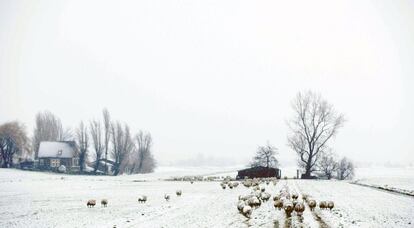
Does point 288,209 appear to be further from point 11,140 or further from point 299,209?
point 11,140

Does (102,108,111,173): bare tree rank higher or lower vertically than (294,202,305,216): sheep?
higher

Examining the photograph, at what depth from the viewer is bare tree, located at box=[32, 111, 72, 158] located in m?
105

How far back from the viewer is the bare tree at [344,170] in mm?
92312

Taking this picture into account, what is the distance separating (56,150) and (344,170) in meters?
73.0

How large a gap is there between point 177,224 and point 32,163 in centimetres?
9133

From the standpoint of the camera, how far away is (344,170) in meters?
92.2

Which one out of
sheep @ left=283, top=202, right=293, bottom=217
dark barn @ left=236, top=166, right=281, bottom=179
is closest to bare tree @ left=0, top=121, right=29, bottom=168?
dark barn @ left=236, top=166, right=281, bottom=179

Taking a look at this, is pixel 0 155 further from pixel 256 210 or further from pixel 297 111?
pixel 256 210

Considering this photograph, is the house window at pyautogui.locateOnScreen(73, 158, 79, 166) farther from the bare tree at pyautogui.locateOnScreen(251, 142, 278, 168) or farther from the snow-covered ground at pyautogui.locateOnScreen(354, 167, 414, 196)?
the snow-covered ground at pyautogui.locateOnScreen(354, 167, 414, 196)

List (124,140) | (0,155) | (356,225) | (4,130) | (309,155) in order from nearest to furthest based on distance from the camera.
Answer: (356,225)
(309,155)
(4,130)
(0,155)
(124,140)

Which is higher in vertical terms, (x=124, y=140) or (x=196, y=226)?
(x=124, y=140)

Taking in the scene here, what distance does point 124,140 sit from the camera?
9806cm

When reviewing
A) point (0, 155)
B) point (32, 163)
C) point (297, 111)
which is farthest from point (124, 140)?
point (297, 111)

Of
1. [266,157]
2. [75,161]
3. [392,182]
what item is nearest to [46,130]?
[75,161]
